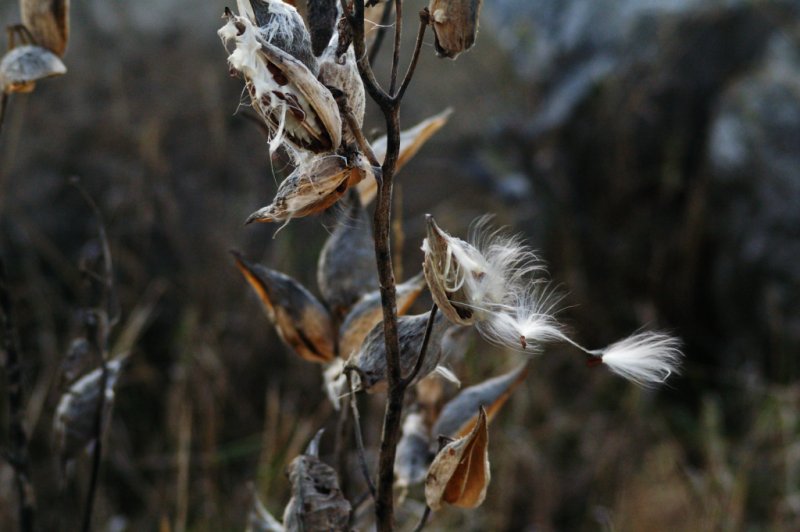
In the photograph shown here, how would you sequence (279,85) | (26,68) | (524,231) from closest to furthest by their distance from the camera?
(279,85)
(26,68)
(524,231)

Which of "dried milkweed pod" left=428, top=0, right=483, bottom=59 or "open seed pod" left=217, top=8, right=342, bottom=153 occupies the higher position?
"dried milkweed pod" left=428, top=0, right=483, bottom=59

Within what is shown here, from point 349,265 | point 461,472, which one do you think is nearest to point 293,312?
point 349,265

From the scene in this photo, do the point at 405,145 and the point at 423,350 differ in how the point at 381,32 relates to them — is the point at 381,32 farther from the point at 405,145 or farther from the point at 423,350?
the point at 423,350

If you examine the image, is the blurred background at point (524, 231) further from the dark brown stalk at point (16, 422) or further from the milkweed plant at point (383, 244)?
the milkweed plant at point (383, 244)

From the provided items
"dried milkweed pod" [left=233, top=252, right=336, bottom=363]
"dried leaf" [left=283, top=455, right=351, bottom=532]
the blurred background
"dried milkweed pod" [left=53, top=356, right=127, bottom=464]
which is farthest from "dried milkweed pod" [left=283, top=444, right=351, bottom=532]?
the blurred background

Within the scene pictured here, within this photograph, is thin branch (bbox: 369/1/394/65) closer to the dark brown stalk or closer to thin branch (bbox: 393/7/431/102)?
thin branch (bbox: 393/7/431/102)

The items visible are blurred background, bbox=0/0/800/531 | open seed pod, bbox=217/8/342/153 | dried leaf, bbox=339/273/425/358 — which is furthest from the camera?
blurred background, bbox=0/0/800/531
